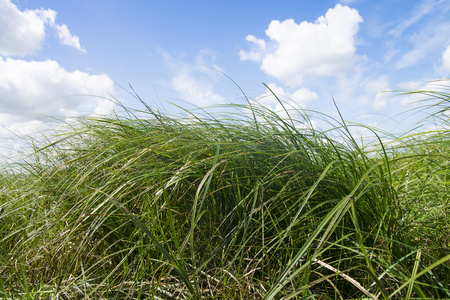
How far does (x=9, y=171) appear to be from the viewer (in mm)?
3092

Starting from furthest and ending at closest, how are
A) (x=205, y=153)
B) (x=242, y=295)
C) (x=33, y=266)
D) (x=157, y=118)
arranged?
(x=157, y=118) < (x=33, y=266) < (x=205, y=153) < (x=242, y=295)

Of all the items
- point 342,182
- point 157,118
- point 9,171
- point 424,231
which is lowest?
point 9,171

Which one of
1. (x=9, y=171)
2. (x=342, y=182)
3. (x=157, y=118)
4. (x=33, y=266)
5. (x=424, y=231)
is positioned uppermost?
(x=157, y=118)

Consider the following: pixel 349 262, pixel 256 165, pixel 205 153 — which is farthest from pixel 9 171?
pixel 349 262

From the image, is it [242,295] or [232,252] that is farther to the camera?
[232,252]

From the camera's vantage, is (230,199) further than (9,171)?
No

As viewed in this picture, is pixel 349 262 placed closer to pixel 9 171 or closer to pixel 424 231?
pixel 424 231

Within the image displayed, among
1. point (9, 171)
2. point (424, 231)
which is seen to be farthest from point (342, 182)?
point (9, 171)

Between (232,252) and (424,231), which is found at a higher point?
(424,231)

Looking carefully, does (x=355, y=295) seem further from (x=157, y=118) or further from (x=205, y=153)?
(x=157, y=118)

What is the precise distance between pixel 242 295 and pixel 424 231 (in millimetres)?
946

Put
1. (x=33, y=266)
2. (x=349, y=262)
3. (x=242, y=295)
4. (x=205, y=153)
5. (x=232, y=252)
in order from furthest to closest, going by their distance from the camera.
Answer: (x=33, y=266)
(x=205, y=153)
(x=232, y=252)
(x=349, y=262)
(x=242, y=295)

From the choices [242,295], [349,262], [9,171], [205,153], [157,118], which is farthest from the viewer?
[9,171]

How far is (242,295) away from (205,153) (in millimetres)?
651
